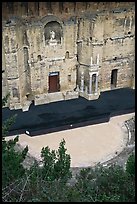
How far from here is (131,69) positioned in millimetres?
29688

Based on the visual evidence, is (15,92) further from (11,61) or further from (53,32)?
(53,32)

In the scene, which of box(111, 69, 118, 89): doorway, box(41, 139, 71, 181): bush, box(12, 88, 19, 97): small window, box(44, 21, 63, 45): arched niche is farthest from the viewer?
box(111, 69, 118, 89): doorway

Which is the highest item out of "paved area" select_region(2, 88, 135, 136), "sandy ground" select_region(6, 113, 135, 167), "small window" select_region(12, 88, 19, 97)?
"small window" select_region(12, 88, 19, 97)

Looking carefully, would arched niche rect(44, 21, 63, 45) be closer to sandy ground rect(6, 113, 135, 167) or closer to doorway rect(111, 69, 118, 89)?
doorway rect(111, 69, 118, 89)

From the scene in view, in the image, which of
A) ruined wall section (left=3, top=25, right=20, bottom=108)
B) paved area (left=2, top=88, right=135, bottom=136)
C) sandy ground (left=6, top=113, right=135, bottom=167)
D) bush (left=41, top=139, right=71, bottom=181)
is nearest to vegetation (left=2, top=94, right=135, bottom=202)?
bush (left=41, top=139, right=71, bottom=181)

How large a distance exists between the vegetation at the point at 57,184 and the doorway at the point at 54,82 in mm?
10725

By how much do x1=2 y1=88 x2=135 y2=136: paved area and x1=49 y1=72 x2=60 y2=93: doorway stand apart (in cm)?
113

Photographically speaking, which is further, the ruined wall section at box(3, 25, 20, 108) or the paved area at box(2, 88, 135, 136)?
the paved area at box(2, 88, 135, 136)

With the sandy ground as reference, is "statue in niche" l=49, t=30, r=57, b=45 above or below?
above

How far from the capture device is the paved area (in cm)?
2539

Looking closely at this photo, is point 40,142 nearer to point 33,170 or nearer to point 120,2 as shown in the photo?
point 33,170

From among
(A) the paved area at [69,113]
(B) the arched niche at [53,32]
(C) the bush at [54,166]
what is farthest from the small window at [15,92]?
(C) the bush at [54,166]

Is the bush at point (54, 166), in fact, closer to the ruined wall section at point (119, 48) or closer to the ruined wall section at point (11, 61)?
the ruined wall section at point (11, 61)

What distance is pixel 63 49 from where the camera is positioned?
26797mm
